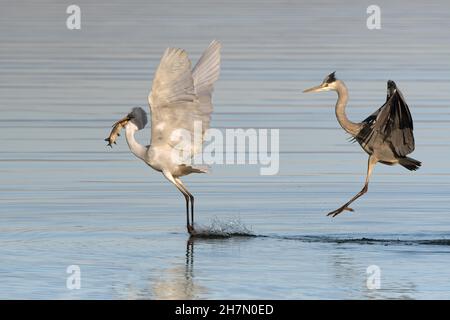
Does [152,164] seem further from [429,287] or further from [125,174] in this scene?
[429,287]

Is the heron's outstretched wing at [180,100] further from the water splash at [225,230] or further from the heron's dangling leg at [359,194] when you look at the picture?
the heron's dangling leg at [359,194]

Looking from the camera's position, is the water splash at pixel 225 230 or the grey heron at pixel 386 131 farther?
the grey heron at pixel 386 131

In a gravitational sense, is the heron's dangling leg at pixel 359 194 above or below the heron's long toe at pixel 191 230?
above

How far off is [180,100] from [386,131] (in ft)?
8.64

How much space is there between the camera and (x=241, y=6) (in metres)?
41.2

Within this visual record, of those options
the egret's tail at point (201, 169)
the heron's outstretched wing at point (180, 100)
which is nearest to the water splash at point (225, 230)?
the egret's tail at point (201, 169)

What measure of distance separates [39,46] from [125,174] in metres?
13.4

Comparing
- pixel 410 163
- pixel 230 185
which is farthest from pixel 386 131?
pixel 230 185

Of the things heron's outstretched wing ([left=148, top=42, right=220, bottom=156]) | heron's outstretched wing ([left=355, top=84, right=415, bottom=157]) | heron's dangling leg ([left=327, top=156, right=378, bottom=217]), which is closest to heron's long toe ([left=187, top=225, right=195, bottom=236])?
heron's outstretched wing ([left=148, top=42, right=220, bottom=156])

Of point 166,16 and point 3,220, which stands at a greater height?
point 166,16

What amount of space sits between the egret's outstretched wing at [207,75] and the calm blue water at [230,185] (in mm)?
1191

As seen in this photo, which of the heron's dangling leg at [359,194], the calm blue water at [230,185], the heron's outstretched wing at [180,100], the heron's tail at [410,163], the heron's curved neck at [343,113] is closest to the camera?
the calm blue water at [230,185]

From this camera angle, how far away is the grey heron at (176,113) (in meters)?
15.0
